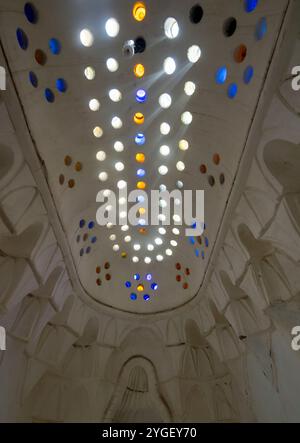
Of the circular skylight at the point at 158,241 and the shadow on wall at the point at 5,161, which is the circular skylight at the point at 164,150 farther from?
the shadow on wall at the point at 5,161

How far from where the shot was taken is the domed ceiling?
5.66m

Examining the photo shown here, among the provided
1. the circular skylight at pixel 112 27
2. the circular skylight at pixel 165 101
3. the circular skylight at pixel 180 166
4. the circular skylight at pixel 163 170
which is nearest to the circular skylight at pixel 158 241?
the circular skylight at pixel 163 170

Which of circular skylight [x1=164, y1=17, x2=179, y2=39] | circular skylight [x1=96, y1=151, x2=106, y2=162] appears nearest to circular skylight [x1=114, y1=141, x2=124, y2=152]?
circular skylight [x1=96, y1=151, x2=106, y2=162]

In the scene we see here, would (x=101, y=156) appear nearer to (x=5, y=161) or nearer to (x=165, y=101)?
(x=165, y=101)

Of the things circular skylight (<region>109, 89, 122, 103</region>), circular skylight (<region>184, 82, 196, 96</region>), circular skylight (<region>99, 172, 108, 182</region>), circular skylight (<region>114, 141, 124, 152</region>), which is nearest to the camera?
circular skylight (<region>184, 82, 196, 96</region>)

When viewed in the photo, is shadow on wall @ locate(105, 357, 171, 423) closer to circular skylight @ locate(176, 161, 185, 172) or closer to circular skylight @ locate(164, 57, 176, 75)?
circular skylight @ locate(176, 161, 185, 172)

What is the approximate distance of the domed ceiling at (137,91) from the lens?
5660 mm

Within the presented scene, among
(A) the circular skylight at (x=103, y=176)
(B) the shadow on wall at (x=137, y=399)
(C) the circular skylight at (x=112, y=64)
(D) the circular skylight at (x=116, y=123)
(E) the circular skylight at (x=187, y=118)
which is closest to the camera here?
(C) the circular skylight at (x=112, y=64)

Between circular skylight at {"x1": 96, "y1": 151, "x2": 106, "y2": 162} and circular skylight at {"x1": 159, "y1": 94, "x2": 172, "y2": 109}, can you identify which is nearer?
circular skylight at {"x1": 159, "y1": 94, "x2": 172, "y2": 109}

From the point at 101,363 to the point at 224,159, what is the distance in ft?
29.4

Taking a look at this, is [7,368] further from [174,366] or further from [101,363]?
[174,366]

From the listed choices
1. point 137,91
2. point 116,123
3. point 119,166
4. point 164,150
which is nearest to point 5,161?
point 116,123

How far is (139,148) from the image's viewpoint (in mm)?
8352

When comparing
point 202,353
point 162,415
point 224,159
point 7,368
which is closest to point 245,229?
point 224,159
